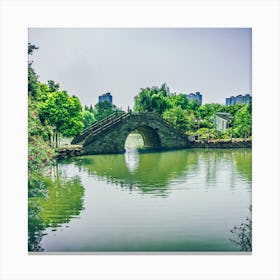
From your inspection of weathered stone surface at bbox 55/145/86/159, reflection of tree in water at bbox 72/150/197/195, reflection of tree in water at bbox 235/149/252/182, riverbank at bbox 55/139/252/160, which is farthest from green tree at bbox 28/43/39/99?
reflection of tree in water at bbox 235/149/252/182

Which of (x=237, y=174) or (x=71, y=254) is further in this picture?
(x=237, y=174)

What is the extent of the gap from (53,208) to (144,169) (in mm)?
4066

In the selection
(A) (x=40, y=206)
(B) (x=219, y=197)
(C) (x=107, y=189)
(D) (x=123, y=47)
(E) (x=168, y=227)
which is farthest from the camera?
(C) (x=107, y=189)

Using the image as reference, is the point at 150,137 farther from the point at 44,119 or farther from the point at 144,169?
the point at 44,119

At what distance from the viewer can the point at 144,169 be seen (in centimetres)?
995

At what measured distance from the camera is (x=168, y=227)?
542 cm

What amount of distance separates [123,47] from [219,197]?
9.39 ft

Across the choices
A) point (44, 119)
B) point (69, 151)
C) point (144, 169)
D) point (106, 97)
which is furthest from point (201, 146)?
point (44, 119)

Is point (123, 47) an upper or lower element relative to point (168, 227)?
upper

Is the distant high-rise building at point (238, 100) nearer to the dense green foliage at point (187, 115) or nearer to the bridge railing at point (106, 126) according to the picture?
the dense green foliage at point (187, 115)

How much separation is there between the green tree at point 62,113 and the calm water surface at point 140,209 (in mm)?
871
